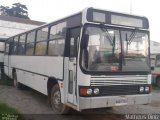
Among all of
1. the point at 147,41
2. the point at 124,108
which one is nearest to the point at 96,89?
the point at 147,41

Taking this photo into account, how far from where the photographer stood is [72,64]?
25.0 feet

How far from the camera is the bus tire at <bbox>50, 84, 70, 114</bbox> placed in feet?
27.6

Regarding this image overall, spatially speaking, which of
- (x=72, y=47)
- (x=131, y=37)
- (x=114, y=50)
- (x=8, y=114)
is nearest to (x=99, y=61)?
(x=114, y=50)

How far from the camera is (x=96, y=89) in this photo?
23.3 ft

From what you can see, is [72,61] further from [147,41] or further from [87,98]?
[147,41]

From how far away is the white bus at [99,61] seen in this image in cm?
708

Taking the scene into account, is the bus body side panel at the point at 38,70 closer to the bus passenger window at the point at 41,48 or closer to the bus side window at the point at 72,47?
the bus passenger window at the point at 41,48

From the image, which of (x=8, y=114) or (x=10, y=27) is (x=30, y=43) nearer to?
(x=8, y=114)

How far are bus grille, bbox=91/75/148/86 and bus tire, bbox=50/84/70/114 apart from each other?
1761mm

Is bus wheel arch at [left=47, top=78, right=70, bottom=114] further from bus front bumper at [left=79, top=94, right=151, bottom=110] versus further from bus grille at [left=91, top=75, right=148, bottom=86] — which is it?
bus grille at [left=91, top=75, right=148, bottom=86]

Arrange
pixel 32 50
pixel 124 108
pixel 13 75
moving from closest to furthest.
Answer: pixel 124 108 → pixel 32 50 → pixel 13 75

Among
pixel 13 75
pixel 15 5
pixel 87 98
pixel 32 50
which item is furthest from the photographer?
pixel 15 5

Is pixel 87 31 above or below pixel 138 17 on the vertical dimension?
below

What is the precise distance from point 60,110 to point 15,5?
56031 millimetres
